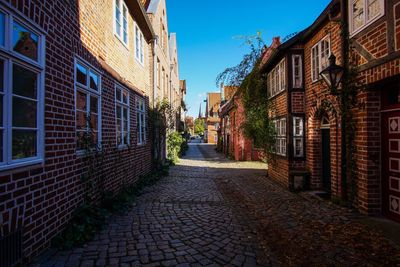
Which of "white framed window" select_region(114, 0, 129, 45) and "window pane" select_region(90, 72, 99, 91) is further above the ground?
"white framed window" select_region(114, 0, 129, 45)

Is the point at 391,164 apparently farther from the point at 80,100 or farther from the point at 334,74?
the point at 80,100

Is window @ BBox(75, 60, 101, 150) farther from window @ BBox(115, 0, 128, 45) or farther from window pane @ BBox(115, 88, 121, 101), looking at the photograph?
window @ BBox(115, 0, 128, 45)

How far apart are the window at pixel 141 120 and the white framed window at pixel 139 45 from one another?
5.45 ft

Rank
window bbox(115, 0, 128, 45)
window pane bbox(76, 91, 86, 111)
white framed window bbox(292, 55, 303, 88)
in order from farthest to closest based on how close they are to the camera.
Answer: white framed window bbox(292, 55, 303, 88), window bbox(115, 0, 128, 45), window pane bbox(76, 91, 86, 111)

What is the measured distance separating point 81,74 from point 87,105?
64 centimetres

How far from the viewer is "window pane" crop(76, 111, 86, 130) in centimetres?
519

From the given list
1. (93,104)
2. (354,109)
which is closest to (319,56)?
(354,109)

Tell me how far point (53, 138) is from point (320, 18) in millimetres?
7595

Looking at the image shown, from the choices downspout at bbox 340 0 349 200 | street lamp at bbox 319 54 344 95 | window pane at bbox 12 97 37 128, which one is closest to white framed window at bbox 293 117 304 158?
downspout at bbox 340 0 349 200

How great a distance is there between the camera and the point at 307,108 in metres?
9.26

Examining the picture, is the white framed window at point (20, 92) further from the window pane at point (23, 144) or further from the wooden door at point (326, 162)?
the wooden door at point (326, 162)

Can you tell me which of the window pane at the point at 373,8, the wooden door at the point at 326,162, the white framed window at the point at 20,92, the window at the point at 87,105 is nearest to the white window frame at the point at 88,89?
the window at the point at 87,105

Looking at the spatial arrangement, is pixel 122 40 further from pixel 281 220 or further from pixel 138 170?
pixel 281 220

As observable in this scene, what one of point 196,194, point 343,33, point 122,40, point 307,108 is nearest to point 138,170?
point 196,194
